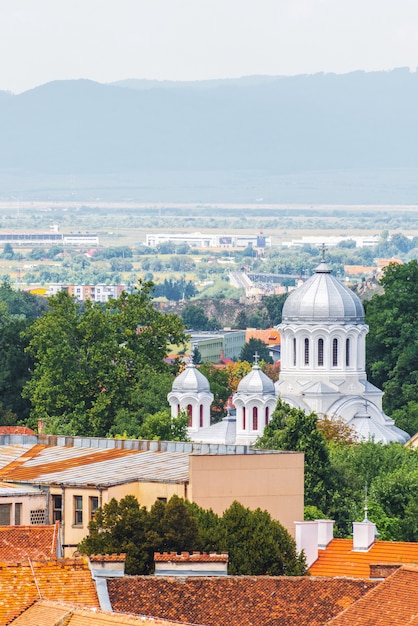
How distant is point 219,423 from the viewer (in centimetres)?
10712

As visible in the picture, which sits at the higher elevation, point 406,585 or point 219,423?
point 406,585

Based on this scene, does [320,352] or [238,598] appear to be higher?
[238,598]

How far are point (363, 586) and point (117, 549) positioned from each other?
6.56m

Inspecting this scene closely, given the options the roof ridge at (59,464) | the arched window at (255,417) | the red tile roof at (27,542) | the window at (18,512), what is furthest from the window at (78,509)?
the arched window at (255,417)

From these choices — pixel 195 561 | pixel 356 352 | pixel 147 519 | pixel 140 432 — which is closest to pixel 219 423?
pixel 356 352

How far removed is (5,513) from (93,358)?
50.6 m

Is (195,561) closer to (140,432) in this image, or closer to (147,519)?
(147,519)

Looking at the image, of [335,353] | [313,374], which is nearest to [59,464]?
[313,374]

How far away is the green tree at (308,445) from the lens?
63.3 m

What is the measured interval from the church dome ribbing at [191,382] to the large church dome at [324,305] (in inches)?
194

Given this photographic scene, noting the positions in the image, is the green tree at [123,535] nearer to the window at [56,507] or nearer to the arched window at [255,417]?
the window at [56,507]

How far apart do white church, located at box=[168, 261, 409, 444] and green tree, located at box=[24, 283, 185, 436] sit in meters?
4.13

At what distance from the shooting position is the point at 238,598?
30.8 m

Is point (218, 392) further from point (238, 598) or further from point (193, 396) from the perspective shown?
point (238, 598)
